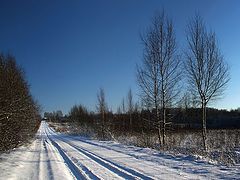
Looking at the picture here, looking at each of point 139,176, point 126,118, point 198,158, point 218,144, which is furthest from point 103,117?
point 139,176

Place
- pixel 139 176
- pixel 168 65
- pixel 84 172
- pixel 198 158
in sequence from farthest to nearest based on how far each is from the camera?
pixel 168 65, pixel 198 158, pixel 84 172, pixel 139 176

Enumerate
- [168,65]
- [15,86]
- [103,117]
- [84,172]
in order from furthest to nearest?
1. [103,117]
2. [168,65]
3. [15,86]
4. [84,172]

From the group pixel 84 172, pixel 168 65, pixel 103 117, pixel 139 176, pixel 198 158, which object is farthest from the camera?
pixel 103 117

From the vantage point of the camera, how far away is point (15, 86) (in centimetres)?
2092

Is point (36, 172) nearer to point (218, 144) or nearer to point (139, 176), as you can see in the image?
point (139, 176)

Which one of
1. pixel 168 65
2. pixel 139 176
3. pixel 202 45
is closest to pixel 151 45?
pixel 168 65

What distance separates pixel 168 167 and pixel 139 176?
6.33ft

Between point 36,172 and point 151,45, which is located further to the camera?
point 151,45

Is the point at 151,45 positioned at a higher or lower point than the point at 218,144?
higher

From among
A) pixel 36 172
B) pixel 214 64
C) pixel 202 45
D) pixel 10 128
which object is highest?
pixel 202 45

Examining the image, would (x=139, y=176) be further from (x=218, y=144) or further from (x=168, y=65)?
(x=218, y=144)

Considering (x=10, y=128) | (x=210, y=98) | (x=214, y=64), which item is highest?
(x=214, y=64)

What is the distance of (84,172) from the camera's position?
11.6 metres

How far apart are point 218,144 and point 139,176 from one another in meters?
15.4
